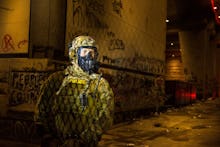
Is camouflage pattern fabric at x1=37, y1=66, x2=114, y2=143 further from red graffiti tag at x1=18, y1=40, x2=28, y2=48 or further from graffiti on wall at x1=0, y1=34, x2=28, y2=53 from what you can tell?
graffiti on wall at x1=0, y1=34, x2=28, y2=53

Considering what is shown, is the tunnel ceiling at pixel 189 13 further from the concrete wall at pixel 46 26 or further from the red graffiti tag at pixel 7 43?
the red graffiti tag at pixel 7 43

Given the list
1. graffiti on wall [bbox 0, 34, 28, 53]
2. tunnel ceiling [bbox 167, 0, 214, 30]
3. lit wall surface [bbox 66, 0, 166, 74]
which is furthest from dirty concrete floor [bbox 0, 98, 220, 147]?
tunnel ceiling [bbox 167, 0, 214, 30]

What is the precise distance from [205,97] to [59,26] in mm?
29511

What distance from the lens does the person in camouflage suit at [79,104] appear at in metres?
3.34

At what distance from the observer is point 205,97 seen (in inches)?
1428

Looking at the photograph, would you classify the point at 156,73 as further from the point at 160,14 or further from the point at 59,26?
the point at 59,26

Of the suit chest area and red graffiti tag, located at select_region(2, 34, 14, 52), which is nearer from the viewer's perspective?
the suit chest area

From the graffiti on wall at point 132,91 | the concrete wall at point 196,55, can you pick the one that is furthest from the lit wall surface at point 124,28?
the concrete wall at point 196,55

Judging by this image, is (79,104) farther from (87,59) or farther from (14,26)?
(14,26)

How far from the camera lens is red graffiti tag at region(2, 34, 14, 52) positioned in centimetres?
938

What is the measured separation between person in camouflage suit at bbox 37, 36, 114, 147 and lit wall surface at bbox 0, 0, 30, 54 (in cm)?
589

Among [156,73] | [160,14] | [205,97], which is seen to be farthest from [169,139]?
[205,97]

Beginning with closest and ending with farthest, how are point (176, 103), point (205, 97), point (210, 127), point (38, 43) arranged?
point (38, 43) < point (210, 127) < point (176, 103) < point (205, 97)

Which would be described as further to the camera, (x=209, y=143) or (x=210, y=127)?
(x=210, y=127)
